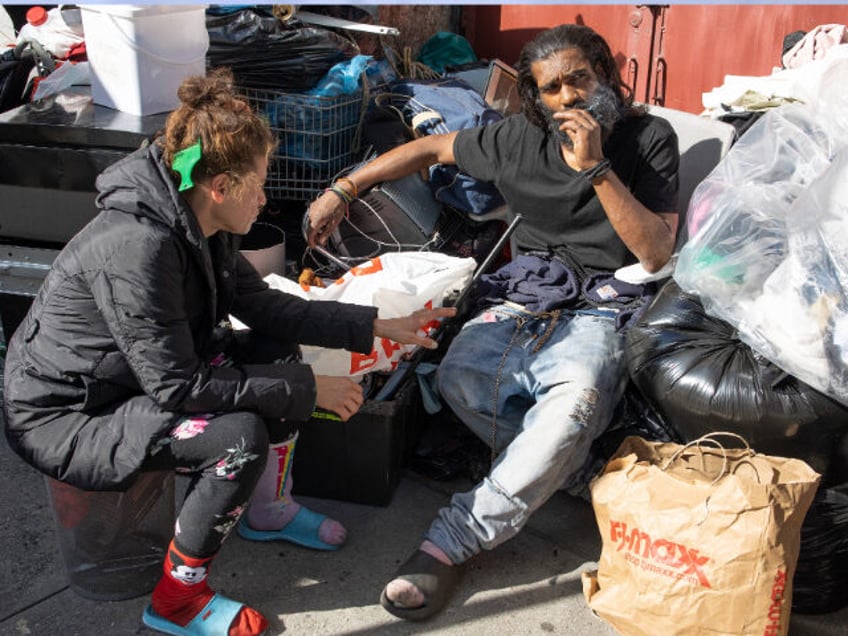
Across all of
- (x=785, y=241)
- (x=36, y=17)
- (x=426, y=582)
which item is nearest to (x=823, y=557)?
(x=785, y=241)

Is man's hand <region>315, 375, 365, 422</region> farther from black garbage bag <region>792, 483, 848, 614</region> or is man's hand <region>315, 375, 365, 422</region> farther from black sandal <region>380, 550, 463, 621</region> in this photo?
black garbage bag <region>792, 483, 848, 614</region>

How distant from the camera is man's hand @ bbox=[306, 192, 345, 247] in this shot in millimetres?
3246

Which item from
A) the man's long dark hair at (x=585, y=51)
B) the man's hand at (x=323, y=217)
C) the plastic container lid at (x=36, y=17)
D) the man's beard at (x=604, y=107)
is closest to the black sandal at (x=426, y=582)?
the man's hand at (x=323, y=217)

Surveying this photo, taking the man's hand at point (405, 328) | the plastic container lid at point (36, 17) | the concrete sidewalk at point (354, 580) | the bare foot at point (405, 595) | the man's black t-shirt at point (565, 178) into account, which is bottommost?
the concrete sidewalk at point (354, 580)

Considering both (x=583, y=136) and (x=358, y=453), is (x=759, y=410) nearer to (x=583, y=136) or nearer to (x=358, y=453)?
(x=583, y=136)

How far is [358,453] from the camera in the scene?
294 centimetres

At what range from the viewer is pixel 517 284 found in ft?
10.3

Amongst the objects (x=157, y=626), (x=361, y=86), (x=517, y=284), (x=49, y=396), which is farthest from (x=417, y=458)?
(x=361, y=86)

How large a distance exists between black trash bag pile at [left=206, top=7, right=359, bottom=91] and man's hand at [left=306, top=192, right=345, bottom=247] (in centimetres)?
87

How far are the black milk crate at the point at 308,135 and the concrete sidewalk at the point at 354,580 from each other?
155cm

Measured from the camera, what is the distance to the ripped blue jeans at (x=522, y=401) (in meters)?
2.63

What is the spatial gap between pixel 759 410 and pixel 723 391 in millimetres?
106

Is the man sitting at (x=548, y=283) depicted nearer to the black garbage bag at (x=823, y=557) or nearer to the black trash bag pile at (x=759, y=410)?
the black trash bag pile at (x=759, y=410)

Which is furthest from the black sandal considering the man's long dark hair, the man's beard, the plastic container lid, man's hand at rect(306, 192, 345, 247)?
the plastic container lid
